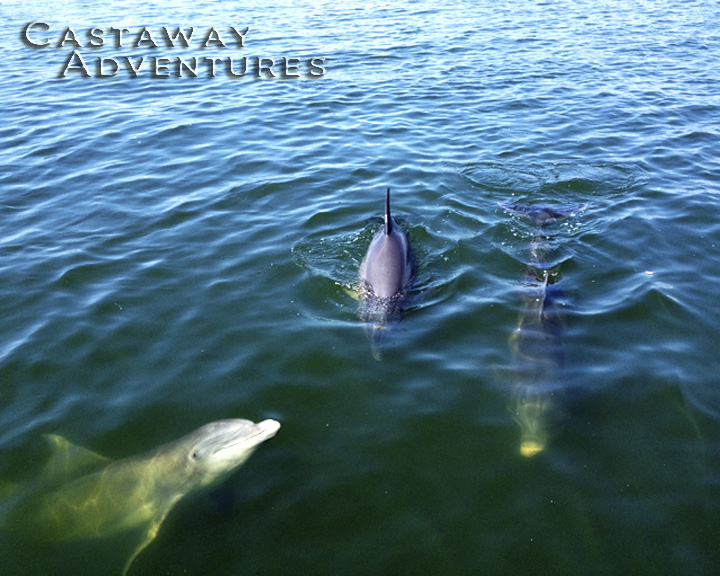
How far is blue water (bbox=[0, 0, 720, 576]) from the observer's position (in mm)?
5281

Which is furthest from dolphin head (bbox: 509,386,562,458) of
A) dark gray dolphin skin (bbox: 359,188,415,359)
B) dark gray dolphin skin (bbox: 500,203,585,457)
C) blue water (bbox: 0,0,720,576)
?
dark gray dolphin skin (bbox: 359,188,415,359)

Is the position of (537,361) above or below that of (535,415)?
above

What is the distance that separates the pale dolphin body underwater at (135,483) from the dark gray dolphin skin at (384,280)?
7.28 feet

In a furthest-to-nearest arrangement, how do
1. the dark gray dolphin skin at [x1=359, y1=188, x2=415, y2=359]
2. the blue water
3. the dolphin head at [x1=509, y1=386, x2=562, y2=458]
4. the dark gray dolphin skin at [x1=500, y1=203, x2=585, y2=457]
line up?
the dark gray dolphin skin at [x1=359, y1=188, x2=415, y2=359], the dark gray dolphin skin at [x1=500, y1=203, x2=585, y2=457], the dolphin head at [x1=509, y1=386, x2=562, y2=458], the blue water

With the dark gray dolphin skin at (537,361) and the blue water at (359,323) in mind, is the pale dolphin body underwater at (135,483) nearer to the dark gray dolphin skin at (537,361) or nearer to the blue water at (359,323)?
the blue water at (359,323)

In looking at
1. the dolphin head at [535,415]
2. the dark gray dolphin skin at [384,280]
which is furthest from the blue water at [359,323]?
the dark gray dolphin skin at [384,280]

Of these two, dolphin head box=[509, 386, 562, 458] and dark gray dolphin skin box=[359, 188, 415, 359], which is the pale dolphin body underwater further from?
dolphin head box=[509, 386, 562, 458]

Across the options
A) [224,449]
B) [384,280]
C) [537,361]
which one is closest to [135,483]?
[224,449]

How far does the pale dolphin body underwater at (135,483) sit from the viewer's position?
5391mm

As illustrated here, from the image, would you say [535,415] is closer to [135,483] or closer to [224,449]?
[224,449]

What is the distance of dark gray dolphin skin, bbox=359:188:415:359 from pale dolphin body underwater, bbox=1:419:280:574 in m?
2.22

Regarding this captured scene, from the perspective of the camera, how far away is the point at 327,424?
6.32 meters

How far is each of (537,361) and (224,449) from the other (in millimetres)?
3602

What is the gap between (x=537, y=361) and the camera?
695cm
